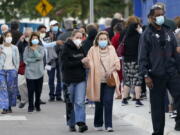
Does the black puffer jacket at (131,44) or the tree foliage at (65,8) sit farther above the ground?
the tree foliage at (65,8)

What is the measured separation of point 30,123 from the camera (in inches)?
606

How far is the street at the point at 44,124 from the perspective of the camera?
13953 millimetres

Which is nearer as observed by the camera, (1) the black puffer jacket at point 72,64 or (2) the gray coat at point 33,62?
(1) the black puffer jacket at point 72,64

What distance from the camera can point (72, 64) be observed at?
13977 mm

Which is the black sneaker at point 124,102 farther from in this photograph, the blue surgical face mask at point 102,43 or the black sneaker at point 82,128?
the blue surgical face mask at point 102,43

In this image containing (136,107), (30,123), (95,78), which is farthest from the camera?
(136,107)

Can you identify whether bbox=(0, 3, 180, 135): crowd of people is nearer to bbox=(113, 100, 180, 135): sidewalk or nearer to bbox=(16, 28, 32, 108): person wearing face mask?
bbox=(16, 28, 32, 108): person wearing face mask

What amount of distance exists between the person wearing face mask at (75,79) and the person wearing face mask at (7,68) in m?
3.50

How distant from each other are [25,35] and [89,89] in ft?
16.2

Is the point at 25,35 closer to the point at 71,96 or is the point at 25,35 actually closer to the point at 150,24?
the point at 71,96

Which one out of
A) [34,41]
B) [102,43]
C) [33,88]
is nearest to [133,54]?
[34,41]

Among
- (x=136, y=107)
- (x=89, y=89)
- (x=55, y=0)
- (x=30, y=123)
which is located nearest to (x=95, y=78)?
(x=89, y=89)

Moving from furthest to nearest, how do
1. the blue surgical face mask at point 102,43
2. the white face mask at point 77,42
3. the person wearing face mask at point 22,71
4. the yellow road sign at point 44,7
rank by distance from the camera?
the yellow road sign at point 44,7, the person wearing face mask at point 22,71, the white face mask at point 77,42, the blue surgical face mask at point 102,43

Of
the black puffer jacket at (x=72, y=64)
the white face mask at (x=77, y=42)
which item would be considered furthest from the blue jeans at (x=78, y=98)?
the white face mask at (x=77, y=42)
